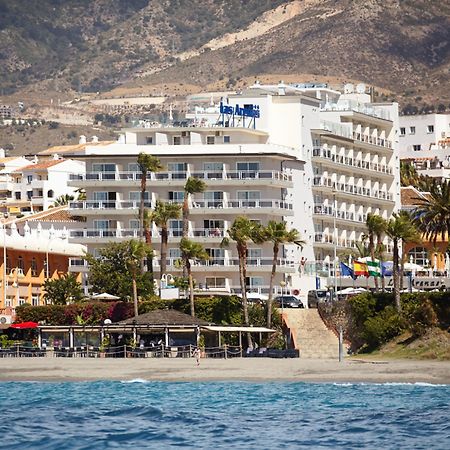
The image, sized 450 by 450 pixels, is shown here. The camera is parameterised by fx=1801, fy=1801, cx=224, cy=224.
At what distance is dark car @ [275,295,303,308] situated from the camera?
128425 millimetres

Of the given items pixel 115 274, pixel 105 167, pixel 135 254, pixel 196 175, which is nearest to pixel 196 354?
pixel 135 254

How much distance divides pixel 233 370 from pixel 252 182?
4442 cm

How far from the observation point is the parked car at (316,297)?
12774 centimetres

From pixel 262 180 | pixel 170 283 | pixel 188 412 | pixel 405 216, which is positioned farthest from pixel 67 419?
pixel 262 180

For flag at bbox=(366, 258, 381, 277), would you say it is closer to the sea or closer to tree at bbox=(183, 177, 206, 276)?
tree at bbox=(183, 177, 206, 276)

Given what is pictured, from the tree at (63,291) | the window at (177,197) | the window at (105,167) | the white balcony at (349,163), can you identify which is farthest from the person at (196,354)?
the white balcony at (349,163)

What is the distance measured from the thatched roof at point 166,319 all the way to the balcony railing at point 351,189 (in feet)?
131

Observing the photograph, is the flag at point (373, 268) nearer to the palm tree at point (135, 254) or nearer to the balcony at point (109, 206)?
the palm tree at point (135, 254)

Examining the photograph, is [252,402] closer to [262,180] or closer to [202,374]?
[202,374]

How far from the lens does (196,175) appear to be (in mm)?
145125

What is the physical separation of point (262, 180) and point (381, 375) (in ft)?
161

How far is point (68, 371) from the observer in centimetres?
10144

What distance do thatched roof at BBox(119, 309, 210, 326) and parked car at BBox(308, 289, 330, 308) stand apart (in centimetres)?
1502

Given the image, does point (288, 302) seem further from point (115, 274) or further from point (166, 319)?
point (166, 319)
